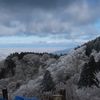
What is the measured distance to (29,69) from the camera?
4756cm

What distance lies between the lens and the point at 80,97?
30.5 ft

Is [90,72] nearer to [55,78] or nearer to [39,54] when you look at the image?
[55,78]

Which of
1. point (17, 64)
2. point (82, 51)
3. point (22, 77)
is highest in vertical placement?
point (82, 51)

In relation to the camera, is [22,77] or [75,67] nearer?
[75,67]

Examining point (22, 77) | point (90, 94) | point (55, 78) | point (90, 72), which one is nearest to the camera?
point (90, 94)

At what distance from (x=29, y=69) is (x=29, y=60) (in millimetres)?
4480

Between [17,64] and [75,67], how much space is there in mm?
23787

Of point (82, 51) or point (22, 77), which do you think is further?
point (22, 77)

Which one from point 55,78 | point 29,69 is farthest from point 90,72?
point 29,69

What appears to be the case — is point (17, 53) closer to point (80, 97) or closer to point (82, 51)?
point (82, 51)

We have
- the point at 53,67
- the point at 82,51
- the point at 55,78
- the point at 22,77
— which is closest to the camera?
the point at 55,78

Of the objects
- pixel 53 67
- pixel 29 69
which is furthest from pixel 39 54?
pixel 53 67

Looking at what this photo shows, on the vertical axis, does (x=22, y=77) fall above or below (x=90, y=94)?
below

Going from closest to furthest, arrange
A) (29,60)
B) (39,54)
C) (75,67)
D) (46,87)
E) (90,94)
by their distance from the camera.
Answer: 1. (90,94)
2. (46,87)
3. (75,67)
4. (29,60)
5. (39,54)
